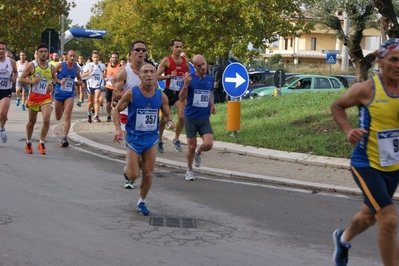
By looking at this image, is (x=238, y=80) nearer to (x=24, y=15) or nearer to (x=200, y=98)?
(x=200, y=98)

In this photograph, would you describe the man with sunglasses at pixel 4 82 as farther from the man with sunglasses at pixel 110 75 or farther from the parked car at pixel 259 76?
the parked car at pixel 259 76

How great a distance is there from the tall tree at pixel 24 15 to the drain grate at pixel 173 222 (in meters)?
30.1

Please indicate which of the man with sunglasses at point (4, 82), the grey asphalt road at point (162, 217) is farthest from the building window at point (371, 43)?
the grey asphalt road at point (162, 217)

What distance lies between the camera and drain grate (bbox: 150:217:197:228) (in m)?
8.13

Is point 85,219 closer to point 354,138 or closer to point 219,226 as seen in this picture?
point 219,226

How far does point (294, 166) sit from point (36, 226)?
629 centimetres

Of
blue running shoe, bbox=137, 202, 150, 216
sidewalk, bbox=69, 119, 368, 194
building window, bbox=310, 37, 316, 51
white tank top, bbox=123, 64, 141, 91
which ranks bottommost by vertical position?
blue running shoe, bbox=137, 202, 150, 216

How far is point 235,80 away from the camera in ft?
52.0

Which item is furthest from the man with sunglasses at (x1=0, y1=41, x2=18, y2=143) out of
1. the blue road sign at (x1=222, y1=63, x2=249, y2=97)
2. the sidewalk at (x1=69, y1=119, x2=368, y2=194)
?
the blue road sign at (x1=222, y1=63, x2=249, y2=97)

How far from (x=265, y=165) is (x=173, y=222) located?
197 inches

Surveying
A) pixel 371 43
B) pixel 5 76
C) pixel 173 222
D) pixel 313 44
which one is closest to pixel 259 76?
pixel 5 76

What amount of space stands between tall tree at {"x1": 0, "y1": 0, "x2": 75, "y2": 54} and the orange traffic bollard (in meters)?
23.3

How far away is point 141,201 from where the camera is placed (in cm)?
864

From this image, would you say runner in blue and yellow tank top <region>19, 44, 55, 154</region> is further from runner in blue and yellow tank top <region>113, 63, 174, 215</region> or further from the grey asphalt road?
runner in blue and yellow tank top <region>113, 63, 174, 215</region>
